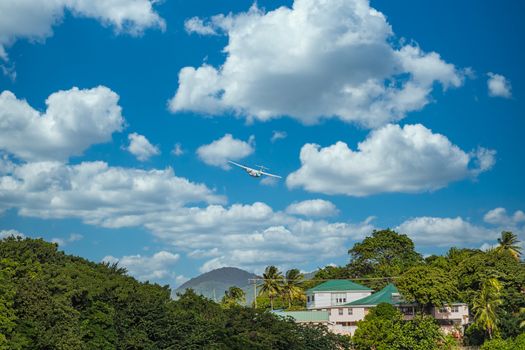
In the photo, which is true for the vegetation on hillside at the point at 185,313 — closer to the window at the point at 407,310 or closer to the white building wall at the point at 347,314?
the window at the point at 407,310

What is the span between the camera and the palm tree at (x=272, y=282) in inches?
4373

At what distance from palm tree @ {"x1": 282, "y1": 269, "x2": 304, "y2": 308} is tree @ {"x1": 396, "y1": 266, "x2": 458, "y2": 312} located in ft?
105

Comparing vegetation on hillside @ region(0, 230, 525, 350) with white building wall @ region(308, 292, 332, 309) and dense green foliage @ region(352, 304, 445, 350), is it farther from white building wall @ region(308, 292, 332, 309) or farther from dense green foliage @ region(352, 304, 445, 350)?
white building wall @ region(308, 292, 332, 309)

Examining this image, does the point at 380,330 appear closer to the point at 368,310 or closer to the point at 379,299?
the point at 368,310

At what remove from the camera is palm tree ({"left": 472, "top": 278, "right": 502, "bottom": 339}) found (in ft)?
242

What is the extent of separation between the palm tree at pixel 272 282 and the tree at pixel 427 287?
32.9 metres

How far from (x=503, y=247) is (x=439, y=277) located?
28.8 metres

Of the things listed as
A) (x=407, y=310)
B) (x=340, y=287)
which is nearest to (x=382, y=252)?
(x=340, y=287)

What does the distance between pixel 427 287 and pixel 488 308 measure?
303 inches

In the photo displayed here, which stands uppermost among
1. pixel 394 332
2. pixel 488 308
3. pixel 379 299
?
pixel 379 299

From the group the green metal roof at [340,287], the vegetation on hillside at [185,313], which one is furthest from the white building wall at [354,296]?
the vegetation on hillside at [185,313]

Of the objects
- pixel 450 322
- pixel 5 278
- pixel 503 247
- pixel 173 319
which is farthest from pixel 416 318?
pixel 5 278

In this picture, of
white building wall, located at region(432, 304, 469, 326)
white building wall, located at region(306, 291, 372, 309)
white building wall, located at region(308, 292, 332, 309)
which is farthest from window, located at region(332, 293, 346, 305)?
white building wall, located at region(432, 304, 469, 326)

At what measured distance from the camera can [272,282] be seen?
11100cm
